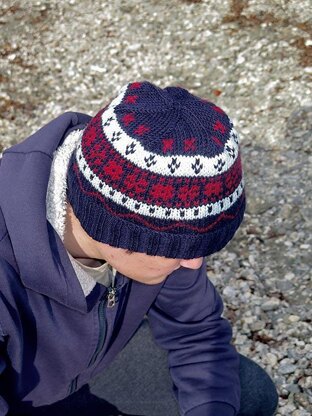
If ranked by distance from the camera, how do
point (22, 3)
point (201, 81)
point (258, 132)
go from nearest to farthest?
point (258, 132) < point (201, 81) < point (22, 3)

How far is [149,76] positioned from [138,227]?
19.8ft

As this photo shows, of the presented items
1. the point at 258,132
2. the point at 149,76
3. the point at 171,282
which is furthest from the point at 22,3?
the point at 171,282

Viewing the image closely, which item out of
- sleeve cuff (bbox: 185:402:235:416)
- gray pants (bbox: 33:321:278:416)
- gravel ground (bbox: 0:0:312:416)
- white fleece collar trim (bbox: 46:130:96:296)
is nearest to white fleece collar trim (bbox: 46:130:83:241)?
white fleece collar trim (bbox: 46:130:96:296)

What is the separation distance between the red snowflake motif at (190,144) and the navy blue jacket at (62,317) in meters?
0.78

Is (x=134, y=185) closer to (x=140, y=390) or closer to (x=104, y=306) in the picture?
(x=104, y=306)

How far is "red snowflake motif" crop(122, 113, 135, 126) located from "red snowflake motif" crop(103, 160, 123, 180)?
0.19 metres

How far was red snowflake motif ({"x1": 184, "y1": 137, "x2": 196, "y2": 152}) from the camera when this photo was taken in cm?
307

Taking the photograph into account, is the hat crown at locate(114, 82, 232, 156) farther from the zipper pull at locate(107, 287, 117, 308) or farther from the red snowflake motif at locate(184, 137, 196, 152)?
the zipper pull at locate(107, 287, 117, 308)

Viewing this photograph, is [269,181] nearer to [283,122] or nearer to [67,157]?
[283,122]

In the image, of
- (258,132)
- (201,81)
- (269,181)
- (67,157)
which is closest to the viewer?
(67,157)

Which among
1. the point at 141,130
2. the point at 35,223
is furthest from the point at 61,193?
the point at 141,130

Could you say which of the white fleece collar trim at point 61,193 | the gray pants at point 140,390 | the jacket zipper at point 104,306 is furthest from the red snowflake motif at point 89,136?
the gray pants at point 140,390

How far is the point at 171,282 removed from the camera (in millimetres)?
4266

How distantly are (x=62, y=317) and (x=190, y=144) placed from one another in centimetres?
129
